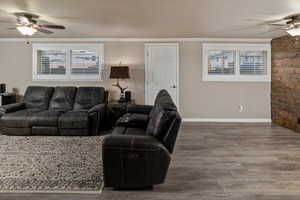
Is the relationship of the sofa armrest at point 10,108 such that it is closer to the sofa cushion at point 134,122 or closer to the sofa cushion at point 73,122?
the sofa cushion at point 73,122

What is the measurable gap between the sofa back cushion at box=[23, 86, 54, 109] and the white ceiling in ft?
4.80

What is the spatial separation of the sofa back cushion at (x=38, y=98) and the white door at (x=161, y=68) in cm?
250

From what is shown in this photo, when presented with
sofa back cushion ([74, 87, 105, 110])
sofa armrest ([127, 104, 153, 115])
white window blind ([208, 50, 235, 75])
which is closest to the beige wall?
white window blind ([208, 50, 235, 75])

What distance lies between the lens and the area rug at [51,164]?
9.65 ft

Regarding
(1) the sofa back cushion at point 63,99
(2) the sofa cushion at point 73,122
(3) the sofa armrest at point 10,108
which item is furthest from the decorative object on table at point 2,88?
(2) the sofa cushion at point 73,122

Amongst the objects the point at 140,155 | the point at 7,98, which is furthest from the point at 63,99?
the point at 140,155

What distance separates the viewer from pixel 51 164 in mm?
3654

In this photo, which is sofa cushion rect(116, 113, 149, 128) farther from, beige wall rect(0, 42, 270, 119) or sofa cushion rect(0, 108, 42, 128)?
beige wall rect(0, 42, 270, 119)

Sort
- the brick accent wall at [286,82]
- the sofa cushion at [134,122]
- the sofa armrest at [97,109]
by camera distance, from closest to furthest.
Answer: the sofa cushion at [134,122], the sofa armrest at [97,109], the brick accent wall at [286,82]

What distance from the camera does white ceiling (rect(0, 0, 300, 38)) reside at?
3.81 meters

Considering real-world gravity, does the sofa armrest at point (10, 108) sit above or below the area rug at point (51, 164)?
above

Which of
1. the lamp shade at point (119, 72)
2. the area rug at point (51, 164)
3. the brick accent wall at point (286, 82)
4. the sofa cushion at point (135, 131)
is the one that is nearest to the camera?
the area rug at point (51, 164)

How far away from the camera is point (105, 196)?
2.72 meters

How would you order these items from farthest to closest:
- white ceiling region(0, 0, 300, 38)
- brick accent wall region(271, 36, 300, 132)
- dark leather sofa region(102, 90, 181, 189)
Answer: brick accent wall region(271, 36, 300, 132) < white ceiling region(0, 0, 300, 38) < dark leather sofa region(102, 90, 181, 189)
